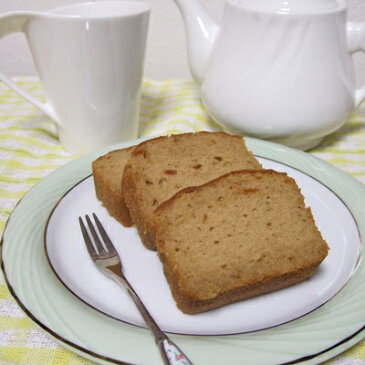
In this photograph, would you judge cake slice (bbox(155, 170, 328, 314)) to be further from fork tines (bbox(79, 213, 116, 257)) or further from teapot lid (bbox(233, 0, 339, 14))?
teapot lid (bbox(233, 0, 339, 14))

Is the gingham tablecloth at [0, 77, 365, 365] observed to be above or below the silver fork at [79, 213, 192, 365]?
below

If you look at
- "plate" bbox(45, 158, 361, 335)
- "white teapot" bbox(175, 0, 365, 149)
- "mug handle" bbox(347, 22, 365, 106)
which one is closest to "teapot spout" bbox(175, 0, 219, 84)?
"white teapot" bbox(175, 0, 365, 149)

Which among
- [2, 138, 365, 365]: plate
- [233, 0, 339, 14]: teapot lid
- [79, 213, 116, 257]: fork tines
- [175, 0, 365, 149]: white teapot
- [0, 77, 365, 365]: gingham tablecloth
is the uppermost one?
[233, 0, 339, 14]: teapot lid

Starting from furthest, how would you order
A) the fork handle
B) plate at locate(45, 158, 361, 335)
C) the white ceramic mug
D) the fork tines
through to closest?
the white ceramic mug < the fork tines < plate at locate(45, 158, 361, 335) < the fork handle

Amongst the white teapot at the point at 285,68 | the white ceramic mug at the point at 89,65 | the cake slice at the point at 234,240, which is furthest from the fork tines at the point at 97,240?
the white teapot at the point at 285,68

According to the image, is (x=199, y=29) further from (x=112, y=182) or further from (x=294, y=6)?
(x=112, y=182)

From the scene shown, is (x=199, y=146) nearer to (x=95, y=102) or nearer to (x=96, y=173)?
(x=96, y=173)
